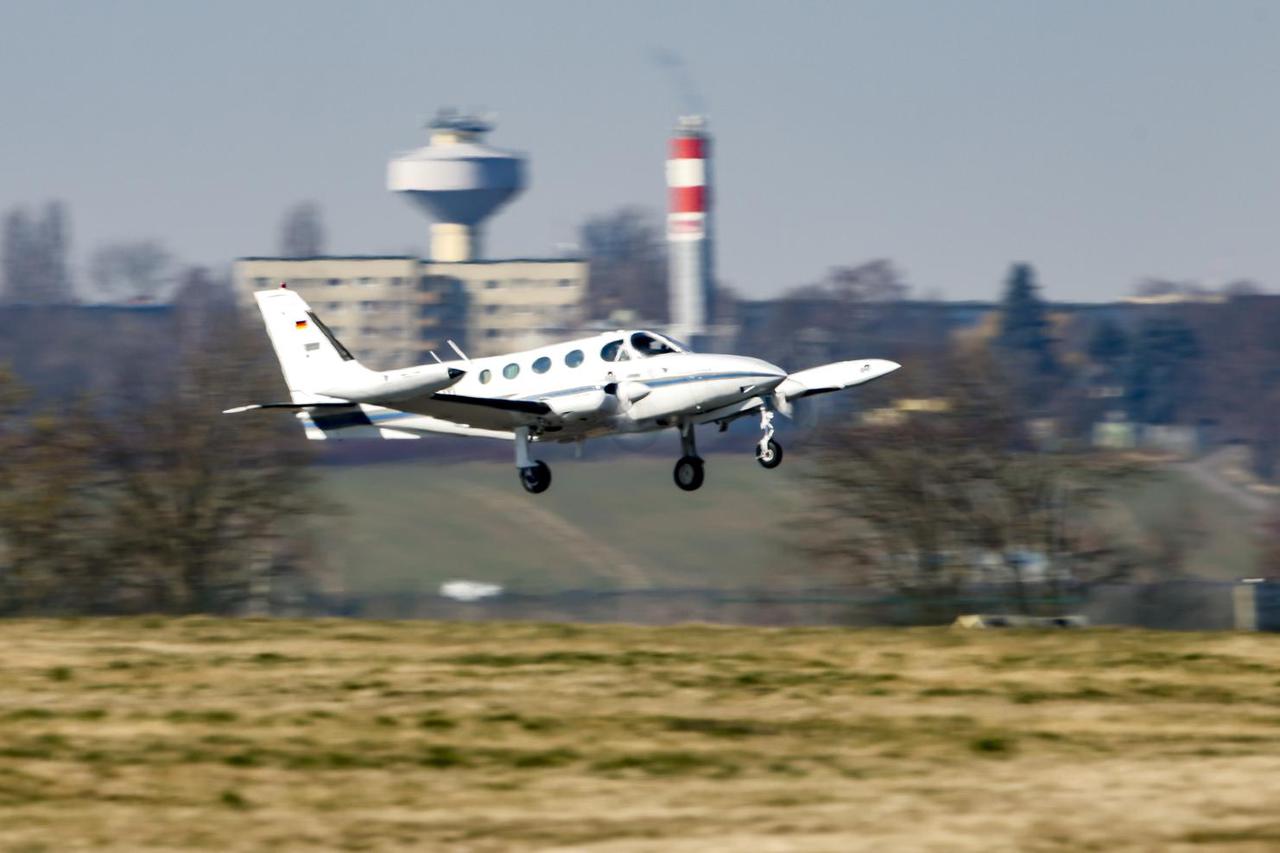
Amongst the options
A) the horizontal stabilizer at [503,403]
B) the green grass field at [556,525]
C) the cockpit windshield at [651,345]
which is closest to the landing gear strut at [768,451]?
the cockpit windshield at [651,345]

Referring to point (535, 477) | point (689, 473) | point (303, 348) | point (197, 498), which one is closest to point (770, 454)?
point (689, 473)

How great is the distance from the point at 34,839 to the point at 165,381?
210 feet

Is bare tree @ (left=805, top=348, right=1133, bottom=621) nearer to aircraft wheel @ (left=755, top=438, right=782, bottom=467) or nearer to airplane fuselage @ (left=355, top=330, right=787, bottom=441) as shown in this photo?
airplane fuselage @ (left=355, top=330, right=787, bottom=441)

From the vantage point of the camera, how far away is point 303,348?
41000 millimetres

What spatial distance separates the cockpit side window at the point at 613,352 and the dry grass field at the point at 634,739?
7.04 m

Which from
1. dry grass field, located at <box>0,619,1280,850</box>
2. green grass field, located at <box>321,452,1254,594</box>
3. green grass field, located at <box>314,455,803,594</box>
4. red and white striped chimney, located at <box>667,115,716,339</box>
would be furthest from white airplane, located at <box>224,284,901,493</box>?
red and white striped chimney, located at <box>667,115,716,339</box>

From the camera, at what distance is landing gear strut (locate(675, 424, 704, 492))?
37.4 meters

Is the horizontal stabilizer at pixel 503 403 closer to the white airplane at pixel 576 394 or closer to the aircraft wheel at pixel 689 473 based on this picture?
the white airplane at pixel 576 394

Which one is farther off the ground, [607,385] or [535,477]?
[607,385]

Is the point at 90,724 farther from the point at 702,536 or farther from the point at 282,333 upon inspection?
the point at 702,536

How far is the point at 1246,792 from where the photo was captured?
61.9 feet

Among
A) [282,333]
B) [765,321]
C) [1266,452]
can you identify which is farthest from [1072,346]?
[282,333]

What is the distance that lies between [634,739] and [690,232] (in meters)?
149

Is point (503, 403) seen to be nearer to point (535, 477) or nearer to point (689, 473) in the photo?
point (535, 477)
